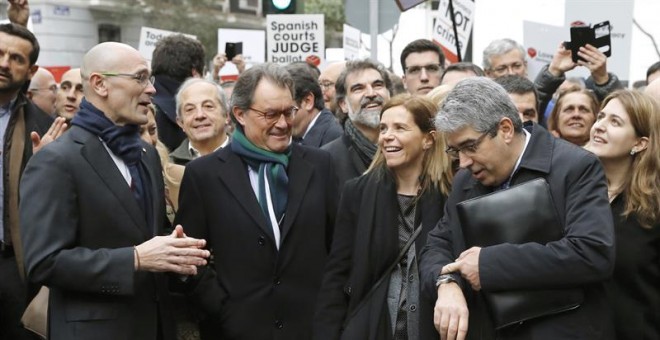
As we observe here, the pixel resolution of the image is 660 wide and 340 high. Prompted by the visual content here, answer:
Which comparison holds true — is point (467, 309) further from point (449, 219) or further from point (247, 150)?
point (247, 150)

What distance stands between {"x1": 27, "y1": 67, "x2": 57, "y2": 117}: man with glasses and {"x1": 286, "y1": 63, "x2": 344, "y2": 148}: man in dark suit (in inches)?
95.7

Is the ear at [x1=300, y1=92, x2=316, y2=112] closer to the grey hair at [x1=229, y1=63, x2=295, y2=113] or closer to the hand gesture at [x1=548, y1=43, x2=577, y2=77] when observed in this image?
the hand gesture at [x1=548, y1=43, x2=577, y2=77]

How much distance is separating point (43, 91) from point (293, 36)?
557 centimetres

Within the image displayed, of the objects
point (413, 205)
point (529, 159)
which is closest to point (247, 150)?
point (413, 205)

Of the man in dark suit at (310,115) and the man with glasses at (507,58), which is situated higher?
the man with glasses at (507,58)

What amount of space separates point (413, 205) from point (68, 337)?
188 cm

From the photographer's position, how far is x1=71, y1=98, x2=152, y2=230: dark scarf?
200 inches

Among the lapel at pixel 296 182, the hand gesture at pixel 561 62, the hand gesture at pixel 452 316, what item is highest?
the hand gesture at pixel 561 62

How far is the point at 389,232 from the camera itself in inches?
207

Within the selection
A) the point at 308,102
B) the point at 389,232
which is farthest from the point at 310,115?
the point at 389,232

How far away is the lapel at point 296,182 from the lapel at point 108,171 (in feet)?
2.78

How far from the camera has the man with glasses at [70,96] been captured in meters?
8.93

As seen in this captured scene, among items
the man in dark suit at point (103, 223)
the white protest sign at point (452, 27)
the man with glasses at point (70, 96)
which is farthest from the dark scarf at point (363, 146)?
the white protest sign at point (452, 27)

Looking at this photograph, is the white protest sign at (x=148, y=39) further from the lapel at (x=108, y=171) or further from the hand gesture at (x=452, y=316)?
the hand gesture at (x=452, y=316)
